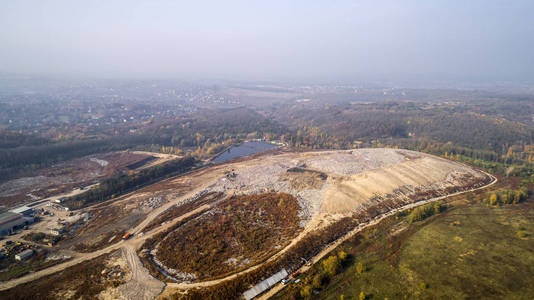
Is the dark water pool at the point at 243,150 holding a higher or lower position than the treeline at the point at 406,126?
lower

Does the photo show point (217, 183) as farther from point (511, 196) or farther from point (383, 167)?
point (511, 196)

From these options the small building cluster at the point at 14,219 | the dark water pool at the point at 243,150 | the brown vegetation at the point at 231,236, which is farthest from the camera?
the dark water pool at the point at 243,150

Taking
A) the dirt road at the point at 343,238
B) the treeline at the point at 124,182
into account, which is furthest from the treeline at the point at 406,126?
the dirt road at the point at 343,238

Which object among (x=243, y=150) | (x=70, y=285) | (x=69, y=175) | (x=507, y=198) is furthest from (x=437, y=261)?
(x=69, y=175)

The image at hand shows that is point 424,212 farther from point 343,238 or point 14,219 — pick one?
point 14,219

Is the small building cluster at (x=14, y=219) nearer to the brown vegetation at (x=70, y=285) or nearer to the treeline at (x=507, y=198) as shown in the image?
the brown vegetation at (x=70, y=285)

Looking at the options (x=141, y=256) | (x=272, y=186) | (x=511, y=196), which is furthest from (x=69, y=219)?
(x=511, y=196)
